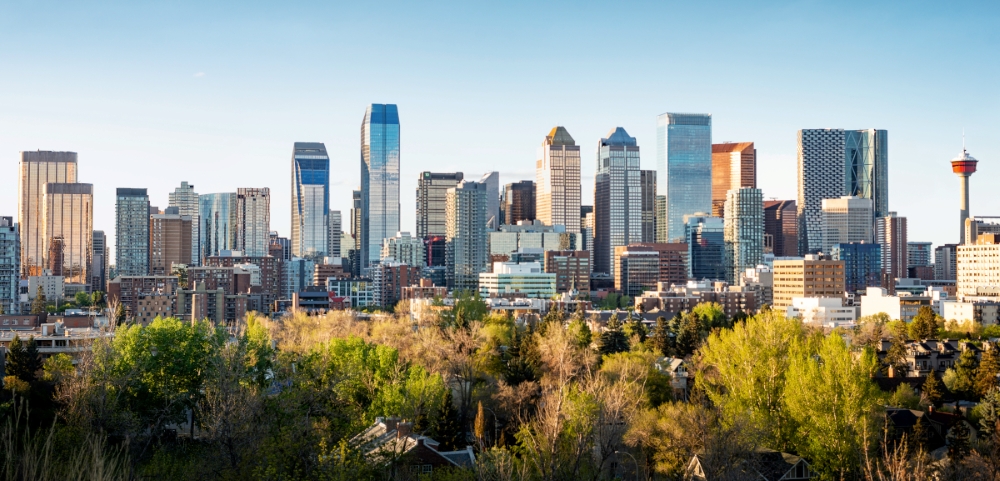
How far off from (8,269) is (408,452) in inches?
4241

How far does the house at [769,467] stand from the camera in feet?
137

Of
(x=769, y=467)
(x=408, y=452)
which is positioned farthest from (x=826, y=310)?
(x=408, y=452)

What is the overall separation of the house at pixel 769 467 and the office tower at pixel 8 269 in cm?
10506

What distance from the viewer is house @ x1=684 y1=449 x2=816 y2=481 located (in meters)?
41.8

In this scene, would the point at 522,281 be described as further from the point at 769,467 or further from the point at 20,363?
the point at 769,467

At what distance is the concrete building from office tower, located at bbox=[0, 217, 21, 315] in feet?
234

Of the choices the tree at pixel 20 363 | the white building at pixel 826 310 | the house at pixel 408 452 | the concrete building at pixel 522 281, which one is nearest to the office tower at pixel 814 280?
the white building at pixel 826 310

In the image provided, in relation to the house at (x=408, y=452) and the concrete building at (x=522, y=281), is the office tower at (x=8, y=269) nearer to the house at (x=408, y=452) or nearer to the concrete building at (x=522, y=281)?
the concrete building at (x=522, y=281)

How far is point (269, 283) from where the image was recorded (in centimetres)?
18888

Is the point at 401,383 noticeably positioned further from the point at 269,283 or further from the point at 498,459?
the point at 269,283

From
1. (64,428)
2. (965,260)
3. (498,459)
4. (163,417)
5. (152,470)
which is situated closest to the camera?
(498,459)

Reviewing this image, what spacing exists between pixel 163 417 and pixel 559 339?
2489 cm

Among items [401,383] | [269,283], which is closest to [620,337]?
[401,383]

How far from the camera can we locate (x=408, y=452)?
37.4 m
